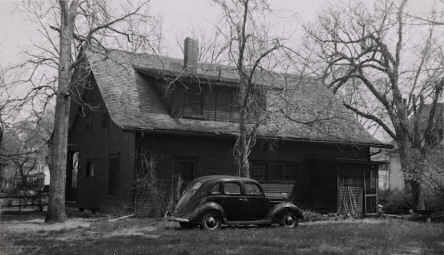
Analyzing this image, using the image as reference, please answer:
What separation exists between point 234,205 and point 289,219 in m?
2.02

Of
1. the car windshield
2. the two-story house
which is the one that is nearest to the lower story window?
the two-story house

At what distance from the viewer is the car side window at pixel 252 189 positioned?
17091 mm

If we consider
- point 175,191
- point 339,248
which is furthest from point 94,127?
point 339,248

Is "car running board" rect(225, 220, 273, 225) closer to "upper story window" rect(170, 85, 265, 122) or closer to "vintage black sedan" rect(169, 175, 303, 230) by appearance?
"vintage black sedan" rect(169, 175, 303, 230)

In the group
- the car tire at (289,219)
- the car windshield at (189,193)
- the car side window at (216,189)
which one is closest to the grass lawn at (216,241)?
the car windshield at (189,193)

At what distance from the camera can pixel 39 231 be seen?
622 inches

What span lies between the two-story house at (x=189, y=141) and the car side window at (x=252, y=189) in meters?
4.87

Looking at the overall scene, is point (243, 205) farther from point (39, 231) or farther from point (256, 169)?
point (256, 169)

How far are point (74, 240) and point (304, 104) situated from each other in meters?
17.8

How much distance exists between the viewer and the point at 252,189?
1725 cm

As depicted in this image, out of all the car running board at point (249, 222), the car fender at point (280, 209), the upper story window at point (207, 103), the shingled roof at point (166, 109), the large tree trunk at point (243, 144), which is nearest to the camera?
the car running board at point (249, 222)

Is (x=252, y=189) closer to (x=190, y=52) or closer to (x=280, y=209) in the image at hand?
(x=280, y=209)

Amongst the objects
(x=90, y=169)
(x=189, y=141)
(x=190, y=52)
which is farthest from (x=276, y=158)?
(x=90, y=169)

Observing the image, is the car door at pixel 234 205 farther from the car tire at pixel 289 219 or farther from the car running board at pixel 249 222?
the car tire at pixel 289 219
